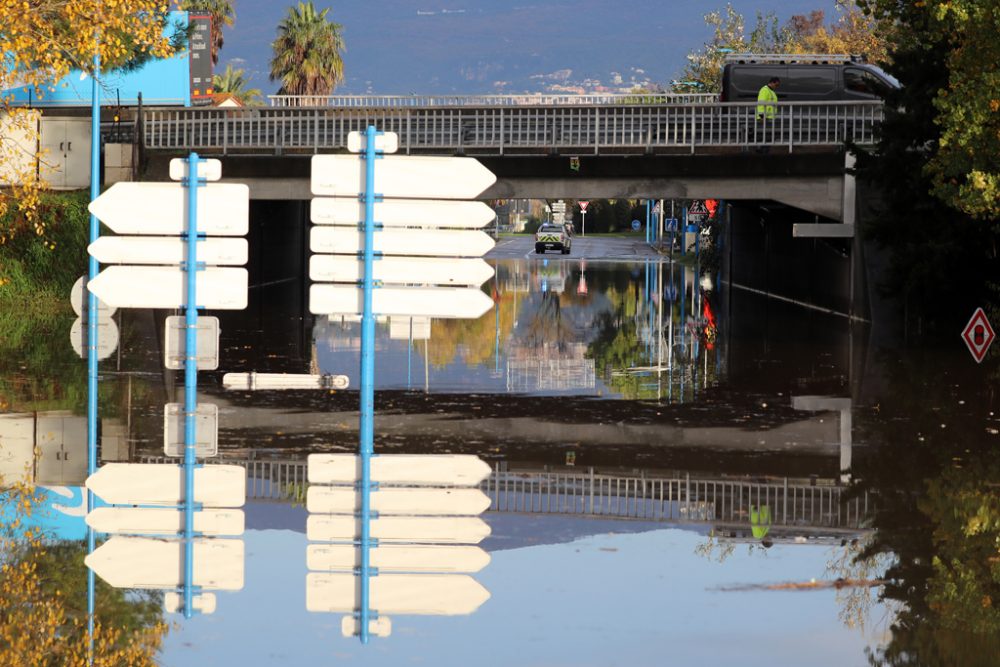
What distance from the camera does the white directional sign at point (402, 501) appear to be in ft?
37.3

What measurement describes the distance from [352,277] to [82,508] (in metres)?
2.96

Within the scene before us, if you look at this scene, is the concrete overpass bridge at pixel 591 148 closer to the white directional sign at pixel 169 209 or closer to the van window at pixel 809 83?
the van window at pixel 809 83

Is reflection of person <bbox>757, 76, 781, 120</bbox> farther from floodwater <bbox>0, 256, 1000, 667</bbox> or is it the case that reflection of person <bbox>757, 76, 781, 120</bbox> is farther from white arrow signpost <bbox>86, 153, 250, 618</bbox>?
white arrow signpost <bbox>86, 153, 250, 618</bbox>

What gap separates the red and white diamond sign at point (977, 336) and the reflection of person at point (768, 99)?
11.3 m

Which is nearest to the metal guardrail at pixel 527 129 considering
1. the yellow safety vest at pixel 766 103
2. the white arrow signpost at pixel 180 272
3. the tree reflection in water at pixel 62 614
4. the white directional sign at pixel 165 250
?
the yellow safety vest at pixel 766 103

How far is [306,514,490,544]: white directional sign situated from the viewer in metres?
10.3

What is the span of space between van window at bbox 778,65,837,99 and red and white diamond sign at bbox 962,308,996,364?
733 inches

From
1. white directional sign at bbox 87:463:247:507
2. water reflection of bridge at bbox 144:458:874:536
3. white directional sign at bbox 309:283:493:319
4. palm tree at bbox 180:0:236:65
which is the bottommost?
water reflection of bridge at bbox 144:458:874:536

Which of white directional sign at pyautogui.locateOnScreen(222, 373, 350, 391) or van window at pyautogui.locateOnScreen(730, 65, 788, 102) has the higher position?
van window at pyautogui.locateOnScreen(730, 65, 788, 102)

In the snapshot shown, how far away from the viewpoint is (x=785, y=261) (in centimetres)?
4938

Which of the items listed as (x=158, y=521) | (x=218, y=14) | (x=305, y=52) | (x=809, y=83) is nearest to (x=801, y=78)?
(x=809, y=83)

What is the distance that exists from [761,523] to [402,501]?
249 centimetres

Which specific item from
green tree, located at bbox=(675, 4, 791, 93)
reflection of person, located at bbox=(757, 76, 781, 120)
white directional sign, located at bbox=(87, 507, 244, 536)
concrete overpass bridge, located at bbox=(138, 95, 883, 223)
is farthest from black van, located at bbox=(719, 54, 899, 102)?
white directional sign, located at bbox=(87, 507, 244, 536)

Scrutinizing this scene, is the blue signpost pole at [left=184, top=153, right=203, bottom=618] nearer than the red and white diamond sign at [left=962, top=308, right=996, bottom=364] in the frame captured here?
Yes
